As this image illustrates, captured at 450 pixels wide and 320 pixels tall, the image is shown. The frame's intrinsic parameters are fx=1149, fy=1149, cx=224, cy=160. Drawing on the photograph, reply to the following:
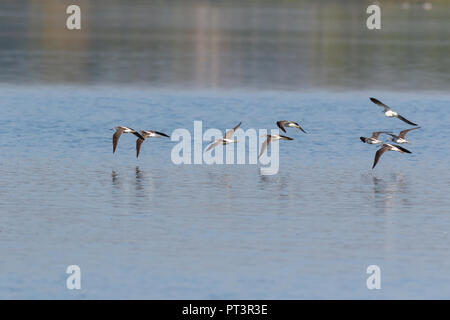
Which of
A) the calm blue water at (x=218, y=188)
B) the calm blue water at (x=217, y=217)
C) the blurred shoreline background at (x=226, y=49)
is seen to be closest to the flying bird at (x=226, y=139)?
the calm blue water at (x=218, y=188)

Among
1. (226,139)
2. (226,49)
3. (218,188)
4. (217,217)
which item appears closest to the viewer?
(217,217)

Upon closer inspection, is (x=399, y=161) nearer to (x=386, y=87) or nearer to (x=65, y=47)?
(x=386, y=87)

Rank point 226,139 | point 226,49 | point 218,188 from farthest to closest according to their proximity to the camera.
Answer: point 226,49
point 226,139
point 218,188

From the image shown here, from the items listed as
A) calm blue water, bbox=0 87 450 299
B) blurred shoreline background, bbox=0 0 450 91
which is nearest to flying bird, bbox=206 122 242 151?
calm blue water, bbox=0 87 450 299

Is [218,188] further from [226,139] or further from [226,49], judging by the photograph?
[226,49]

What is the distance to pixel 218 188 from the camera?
94.6 feet

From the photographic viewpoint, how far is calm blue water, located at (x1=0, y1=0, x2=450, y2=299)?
2033 cm

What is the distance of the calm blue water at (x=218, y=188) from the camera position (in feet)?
66.7

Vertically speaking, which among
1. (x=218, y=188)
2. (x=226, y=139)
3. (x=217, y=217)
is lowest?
(x=217, y=217)

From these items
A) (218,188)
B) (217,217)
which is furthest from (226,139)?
(217,217)

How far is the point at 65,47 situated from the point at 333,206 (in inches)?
2419

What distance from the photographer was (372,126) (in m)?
43.0
